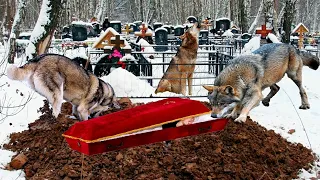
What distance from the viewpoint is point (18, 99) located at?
28.8ft

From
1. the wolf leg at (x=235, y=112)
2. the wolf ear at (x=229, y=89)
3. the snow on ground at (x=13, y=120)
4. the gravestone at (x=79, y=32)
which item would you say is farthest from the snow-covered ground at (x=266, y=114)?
the gravestone at (x=79, y=32)

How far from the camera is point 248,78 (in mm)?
6074

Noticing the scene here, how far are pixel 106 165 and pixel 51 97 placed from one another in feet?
5.33

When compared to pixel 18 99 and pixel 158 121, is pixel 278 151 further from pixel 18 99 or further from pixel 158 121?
pixel 18 99

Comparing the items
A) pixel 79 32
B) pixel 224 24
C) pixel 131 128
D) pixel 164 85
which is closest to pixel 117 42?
pixel 164 85

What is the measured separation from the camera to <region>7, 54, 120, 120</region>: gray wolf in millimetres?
5578

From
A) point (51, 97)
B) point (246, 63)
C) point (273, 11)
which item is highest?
point (273, 11)

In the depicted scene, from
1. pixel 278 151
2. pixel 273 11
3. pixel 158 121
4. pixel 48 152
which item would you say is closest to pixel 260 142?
pixel 278 151

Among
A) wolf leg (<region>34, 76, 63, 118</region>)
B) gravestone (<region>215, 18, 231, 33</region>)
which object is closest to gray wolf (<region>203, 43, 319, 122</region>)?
wolf leg (<region>34, 76, 63, 118</region>)

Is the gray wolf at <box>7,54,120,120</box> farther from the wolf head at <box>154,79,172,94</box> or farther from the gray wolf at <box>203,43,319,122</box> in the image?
the wolf head at <box>154,79,172,94</box>

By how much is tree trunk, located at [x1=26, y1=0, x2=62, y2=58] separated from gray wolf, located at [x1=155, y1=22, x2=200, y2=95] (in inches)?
143

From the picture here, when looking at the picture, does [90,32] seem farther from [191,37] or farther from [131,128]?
[131,128]

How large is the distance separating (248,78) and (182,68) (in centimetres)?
430

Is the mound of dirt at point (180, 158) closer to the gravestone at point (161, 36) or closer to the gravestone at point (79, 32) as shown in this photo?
the gravestone at point (79, 32)
